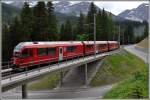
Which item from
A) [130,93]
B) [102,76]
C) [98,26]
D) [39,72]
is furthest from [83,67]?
[130,93]

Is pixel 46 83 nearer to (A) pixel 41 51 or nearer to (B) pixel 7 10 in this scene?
(A) pixel 41 51

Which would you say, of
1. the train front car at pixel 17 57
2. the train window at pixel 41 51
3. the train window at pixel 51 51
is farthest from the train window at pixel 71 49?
the train front car at pixel 17 57

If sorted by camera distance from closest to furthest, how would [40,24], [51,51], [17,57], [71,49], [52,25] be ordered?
[40,24] → [52,25] → [17,57] → [51,51] → [71,49]

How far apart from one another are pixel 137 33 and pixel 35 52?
8.71 m

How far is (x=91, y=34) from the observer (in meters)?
25.5

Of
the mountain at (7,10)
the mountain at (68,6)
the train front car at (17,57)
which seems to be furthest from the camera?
the train front car at (17,57)

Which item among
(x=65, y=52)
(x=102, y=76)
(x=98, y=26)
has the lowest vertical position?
(x=102, y=76)

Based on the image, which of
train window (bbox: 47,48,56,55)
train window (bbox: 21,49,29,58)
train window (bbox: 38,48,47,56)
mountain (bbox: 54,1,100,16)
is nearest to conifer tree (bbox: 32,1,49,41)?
train window (bbox: 21,49,29,58)

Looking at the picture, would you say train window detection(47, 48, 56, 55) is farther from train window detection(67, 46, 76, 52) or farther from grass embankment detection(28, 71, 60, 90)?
train window detection(67, 46, 76, 52)

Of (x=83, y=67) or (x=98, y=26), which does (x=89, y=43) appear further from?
(x=98, y=26)

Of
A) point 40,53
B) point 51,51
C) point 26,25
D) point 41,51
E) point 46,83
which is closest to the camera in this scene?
point 26,25

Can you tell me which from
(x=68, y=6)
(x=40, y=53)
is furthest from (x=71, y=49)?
(x=68, y=6)

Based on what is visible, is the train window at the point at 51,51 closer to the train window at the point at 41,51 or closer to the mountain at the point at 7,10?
the train window at the point at 41,51

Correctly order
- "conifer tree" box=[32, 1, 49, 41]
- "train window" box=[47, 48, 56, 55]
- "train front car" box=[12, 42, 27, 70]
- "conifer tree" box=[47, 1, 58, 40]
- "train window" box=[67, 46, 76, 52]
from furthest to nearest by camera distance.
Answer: "train window" box=[67, 46, 76, 52] < "train window" box=[47, 48, 56, 55] < "train front car" box=[12, 42, 27, 70] < "conifer tree" box=[47, 1, 58, 40] < "conifer tree" box=[32, 1, 49, 41]
